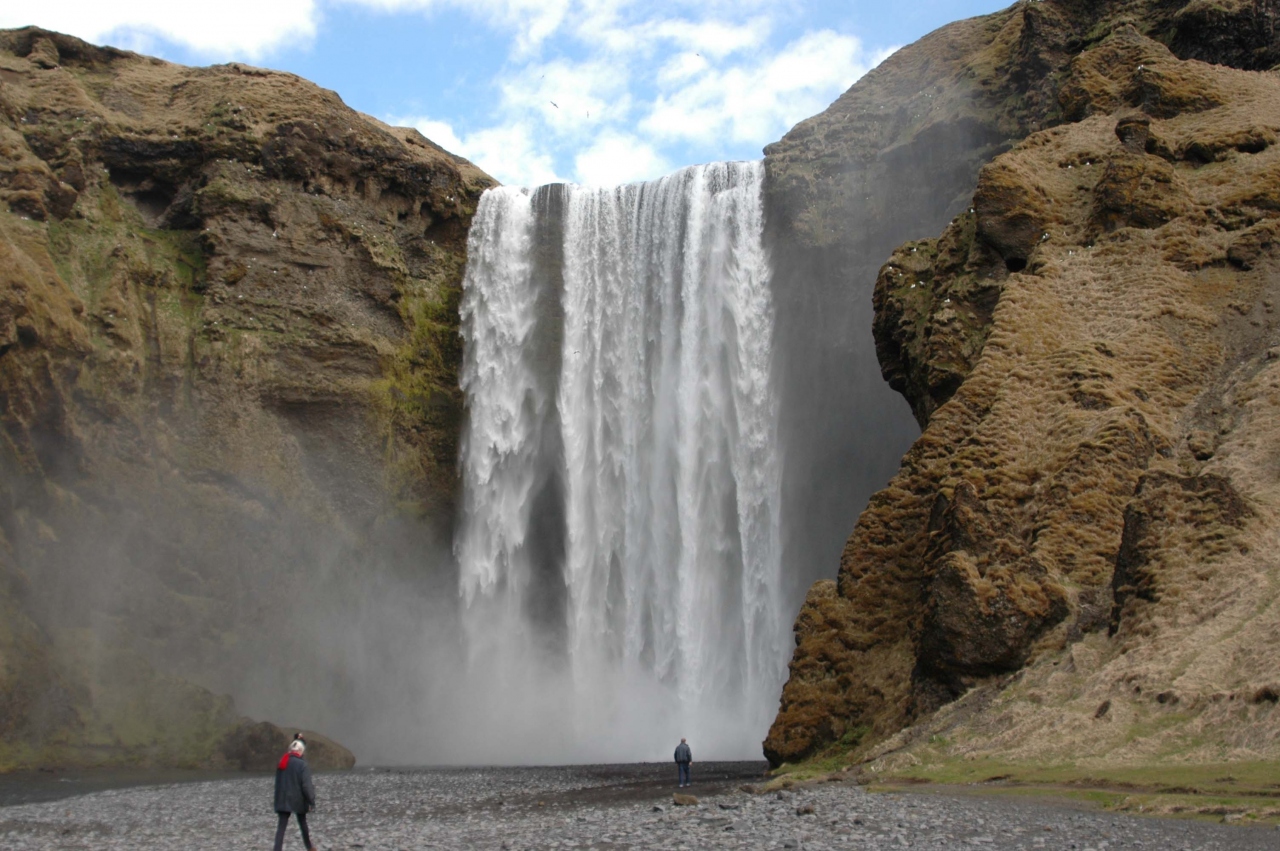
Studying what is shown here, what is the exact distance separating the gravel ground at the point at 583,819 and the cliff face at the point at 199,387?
9072 millimetres

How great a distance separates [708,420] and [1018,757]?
2635cm

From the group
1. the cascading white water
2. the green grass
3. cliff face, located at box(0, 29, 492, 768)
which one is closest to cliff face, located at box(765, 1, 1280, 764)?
the green grass

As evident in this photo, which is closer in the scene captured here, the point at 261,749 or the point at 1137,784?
the point at 1137,784

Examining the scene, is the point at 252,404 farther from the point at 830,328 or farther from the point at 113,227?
the point at 830,328

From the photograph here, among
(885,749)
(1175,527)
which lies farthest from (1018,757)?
(1175,527)

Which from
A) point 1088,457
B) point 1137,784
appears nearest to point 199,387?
point 1088,457

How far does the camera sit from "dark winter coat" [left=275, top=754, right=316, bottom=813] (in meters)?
11.9

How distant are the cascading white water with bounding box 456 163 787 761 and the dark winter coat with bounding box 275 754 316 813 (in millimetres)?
24653

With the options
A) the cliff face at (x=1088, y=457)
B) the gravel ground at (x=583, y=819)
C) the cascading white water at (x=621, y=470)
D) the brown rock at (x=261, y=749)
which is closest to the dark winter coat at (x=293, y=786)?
the gravel ground at (x=583, y=819)

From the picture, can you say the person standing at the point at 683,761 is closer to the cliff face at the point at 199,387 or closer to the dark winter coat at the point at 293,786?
the dark winter coat at the point at 293,786

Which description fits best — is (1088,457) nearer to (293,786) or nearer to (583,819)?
(583,819)

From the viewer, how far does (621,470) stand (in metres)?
41.7

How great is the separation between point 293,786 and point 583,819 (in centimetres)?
433

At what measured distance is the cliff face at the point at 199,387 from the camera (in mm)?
31500
